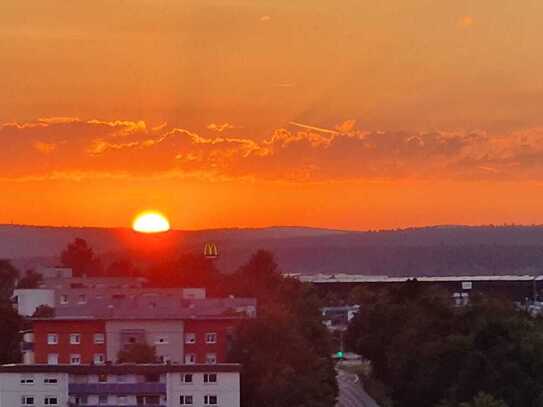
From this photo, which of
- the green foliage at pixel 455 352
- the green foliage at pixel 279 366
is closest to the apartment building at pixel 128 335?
the green foliage at pixel 279 366

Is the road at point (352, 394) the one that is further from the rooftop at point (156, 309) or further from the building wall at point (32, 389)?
the building wall at point (32, 389)

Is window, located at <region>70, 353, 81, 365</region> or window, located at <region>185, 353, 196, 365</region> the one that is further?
window, located at <region>70, 353, 81, 365</region>

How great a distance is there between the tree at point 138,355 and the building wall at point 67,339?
540 cm

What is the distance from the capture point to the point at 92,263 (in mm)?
139000

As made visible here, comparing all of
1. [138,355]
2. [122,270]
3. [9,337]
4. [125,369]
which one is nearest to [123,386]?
[125,369]

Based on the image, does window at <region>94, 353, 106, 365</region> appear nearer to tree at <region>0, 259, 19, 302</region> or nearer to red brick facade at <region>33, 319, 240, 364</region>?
red brick facade at <region>33, 319, 240, 364</region>

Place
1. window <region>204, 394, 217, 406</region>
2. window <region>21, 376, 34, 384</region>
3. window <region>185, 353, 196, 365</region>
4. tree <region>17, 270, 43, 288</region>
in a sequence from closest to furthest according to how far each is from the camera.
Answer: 1. window <region>204, 394, 217, 406</region>
2. window <region>21, 376, 34, 384</region>
3. window <region>185, 353, 196, 365</region>
4. tree <region>17, 270, 43, 288</region>

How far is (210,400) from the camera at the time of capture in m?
50.4

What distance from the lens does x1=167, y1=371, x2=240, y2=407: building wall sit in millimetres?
50219

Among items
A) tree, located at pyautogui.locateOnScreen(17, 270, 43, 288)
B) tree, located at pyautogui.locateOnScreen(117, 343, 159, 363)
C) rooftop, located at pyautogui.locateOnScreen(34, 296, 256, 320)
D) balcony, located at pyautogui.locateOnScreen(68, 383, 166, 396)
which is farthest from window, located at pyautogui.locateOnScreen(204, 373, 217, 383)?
tree, located at pyautogui.locateOnScreen(17, 270, 43, 288)

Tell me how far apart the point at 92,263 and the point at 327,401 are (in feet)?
290

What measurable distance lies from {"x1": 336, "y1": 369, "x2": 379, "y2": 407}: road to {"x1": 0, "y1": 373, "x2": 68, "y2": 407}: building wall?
18.4 m

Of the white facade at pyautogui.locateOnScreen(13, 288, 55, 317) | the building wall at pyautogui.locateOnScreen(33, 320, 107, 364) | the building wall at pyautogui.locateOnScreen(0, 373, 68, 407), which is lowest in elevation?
the building wall at pyautogui.locateOnScreen(0, 373, 68, 407)

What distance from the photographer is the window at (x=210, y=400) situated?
5031 centimetres
